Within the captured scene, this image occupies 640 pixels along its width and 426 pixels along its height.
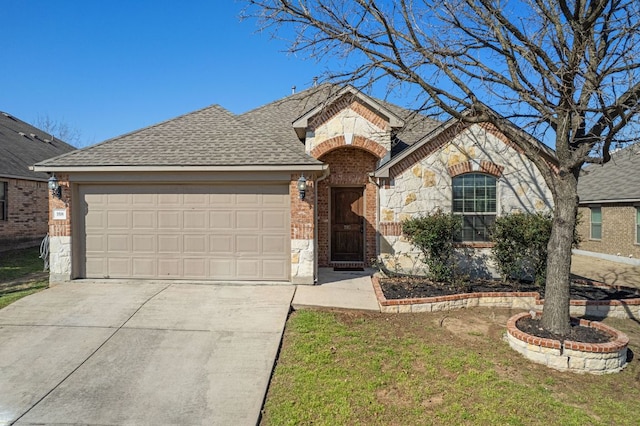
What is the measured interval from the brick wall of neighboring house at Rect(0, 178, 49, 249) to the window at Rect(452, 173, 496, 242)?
1641 centimetres

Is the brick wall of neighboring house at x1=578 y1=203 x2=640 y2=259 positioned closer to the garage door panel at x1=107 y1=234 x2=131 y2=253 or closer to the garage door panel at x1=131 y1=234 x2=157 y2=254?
the garage door panel at x1=131 y1=234 x2=157 y2=254

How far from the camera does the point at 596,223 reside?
16922 mm

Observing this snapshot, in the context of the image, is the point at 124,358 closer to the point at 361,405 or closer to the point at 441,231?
the point at 361,405

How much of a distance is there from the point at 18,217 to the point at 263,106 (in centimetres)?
1089

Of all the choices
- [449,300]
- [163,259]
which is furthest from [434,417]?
[163,259]

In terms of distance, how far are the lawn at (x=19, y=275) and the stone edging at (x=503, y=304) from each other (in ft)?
24.9

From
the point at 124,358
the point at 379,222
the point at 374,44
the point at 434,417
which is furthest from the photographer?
the point at 379,222

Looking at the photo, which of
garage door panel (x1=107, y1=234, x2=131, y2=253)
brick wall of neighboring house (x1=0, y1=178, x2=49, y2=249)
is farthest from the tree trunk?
brick wall of neighboring house (x1=0, y1=178, x2=49, y2=249)

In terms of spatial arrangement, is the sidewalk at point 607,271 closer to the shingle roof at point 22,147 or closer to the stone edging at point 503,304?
the stone edging at point 503,304

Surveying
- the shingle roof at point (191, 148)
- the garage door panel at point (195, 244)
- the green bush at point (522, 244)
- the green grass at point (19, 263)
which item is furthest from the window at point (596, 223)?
the green grass at point (19, 263)

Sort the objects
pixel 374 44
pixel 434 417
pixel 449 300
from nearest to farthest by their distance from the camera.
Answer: pixel 434 417 < pixel 374 44 < pixel 449 300

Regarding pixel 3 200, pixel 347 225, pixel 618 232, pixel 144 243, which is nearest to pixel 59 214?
pixel 144 243

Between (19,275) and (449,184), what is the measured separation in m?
11.9

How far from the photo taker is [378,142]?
10.5 metres
